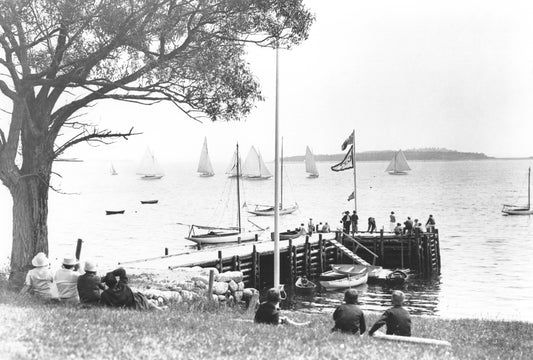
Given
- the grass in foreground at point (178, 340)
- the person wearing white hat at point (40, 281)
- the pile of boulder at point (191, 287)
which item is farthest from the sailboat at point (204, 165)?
the grass in foreground at point (178, 340)

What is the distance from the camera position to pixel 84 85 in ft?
61.1

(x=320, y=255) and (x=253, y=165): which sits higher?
(x=253, y=165)

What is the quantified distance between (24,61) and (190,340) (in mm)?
10635

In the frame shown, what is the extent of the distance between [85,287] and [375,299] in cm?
2238

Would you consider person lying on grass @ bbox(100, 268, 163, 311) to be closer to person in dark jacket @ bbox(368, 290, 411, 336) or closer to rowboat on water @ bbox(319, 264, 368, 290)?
person in dark jacket @ bbox(368, 290, 411, 336)

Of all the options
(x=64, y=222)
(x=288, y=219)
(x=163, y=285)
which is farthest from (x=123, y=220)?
(x=163, y=285)

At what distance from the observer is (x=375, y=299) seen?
34.3m

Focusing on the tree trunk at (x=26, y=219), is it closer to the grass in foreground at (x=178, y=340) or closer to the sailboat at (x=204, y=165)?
the grass in foreground at (x=178, y=340)

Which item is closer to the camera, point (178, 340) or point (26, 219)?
point (178, 340)

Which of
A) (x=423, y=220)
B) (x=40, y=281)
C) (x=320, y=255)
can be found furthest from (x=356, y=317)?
(x=423, y=220)

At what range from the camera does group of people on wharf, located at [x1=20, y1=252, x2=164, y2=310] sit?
47.2 feet

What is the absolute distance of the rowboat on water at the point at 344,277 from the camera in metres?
36.1

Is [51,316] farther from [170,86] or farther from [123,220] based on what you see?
[123,220]

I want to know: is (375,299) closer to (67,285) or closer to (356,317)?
(67,285)
